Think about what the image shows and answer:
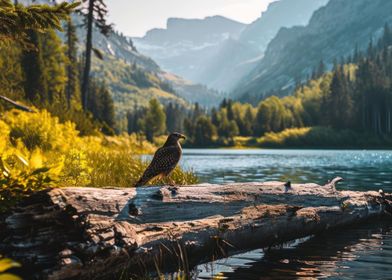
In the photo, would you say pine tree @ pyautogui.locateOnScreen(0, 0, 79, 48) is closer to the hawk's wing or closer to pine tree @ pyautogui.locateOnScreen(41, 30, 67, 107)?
the hawk's wing

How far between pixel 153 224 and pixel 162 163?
2257 millimetres

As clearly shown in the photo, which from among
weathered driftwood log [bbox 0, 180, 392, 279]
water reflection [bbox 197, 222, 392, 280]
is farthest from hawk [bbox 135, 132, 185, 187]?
water reflection [bbox 197, 222, 392, 280]

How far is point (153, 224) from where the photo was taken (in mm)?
7539

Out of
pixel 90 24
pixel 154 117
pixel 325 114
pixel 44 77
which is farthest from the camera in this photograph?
pixel 325 114

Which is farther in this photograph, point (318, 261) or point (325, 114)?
point (325, 114)

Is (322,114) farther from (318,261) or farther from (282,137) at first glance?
(318,261)

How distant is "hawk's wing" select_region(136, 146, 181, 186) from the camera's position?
9402mm

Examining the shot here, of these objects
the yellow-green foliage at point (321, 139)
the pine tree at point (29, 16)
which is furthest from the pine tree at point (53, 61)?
the yellow-green foliage at point (321, 139)

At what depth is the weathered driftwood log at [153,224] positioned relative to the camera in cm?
588

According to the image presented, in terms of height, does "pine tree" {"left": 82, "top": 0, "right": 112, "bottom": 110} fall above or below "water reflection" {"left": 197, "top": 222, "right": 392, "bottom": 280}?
above

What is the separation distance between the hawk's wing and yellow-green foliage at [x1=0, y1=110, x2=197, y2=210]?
176 cm

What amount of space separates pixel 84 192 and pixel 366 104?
151m

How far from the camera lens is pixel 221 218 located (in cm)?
876

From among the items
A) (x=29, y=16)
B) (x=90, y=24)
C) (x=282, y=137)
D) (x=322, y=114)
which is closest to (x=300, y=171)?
(x=90, y=24)
